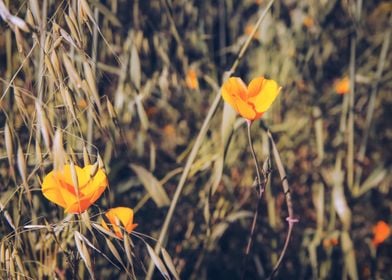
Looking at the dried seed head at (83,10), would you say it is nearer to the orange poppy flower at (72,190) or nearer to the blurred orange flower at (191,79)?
the orange poppy flower at (72,190)

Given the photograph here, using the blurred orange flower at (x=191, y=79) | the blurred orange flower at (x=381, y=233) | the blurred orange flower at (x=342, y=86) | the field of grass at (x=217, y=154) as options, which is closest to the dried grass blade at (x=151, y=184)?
the field of grass at (x=217, y=154)

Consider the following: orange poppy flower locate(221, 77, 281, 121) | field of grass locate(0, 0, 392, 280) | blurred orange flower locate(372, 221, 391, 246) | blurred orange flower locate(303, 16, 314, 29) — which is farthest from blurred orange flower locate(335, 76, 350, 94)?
orange poppy flower locate(221, 77, 281, 121)

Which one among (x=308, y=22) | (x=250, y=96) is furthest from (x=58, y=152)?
(x=308, y=22)

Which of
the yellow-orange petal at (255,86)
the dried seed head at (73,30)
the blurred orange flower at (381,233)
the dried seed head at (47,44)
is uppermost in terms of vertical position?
the dried seed head at (73,30)

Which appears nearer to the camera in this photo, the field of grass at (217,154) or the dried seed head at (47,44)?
the dried seed head at (47,44)

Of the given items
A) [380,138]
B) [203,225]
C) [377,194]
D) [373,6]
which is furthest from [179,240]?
[373,6]

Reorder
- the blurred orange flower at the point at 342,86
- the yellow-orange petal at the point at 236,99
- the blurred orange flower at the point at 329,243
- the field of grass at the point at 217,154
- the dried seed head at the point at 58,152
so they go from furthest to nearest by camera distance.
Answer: the blurred orange flower at the point at 342,86 < the blurred orange flower at the point at 329,243 < the field of grass at the point at 217,154 < the yellow-orange petal at the point at 236,99 < the dried seed head at the point at 58,152

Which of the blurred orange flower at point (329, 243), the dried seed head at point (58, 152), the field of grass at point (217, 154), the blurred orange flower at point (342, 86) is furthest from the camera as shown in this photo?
the blurred orange flower at point (342, 86)

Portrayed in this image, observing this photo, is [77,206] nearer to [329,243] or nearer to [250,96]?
[250,96]

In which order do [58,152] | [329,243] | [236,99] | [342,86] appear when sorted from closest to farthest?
[58,152], [236,99], [329,243], [342,86]
